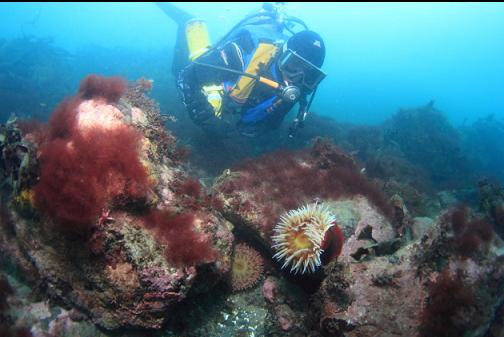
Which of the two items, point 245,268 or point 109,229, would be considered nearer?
point 109,229

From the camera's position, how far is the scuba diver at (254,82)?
310 inches

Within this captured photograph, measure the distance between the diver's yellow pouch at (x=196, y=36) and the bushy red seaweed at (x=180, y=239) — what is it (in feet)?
32.0

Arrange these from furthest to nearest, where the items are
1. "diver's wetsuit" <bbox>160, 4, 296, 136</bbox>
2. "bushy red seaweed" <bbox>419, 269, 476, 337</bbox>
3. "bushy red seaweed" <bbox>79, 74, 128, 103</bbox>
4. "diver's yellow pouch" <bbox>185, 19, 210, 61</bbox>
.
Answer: "diver's yellow pouch" <bbox>185, 19, 210, 61</bbox>, "diver's wetsuit" <bbox>160, 4, 296, 136</bbox>, "bushy red seaweed" <bbox>79, 74, 128, 103</bbox>, "bushy red seaweed" <bbox>419, 269, 476, 337</bbox>

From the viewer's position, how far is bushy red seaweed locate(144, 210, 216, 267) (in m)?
3.36

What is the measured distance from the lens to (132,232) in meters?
3.38

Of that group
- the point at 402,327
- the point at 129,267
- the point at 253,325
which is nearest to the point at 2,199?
the point at 129,267

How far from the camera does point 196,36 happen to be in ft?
40.6

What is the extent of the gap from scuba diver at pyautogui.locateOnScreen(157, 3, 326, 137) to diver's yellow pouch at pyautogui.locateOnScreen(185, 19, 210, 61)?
314cm

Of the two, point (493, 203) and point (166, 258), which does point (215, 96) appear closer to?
point (166, 258)

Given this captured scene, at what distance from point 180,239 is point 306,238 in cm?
150

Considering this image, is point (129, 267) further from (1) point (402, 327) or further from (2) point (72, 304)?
(1) point (402, 327)

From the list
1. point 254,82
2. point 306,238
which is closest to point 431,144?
point 254,82

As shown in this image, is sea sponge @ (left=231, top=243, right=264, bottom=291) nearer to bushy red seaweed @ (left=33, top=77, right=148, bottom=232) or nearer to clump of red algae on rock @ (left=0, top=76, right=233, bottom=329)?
clump of red algae on rock @ (left=0, top=76, right=233, bottom=329)

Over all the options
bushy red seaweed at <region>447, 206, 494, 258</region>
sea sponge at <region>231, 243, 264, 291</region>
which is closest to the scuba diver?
sea sponge at <region>231, 243, 264, 291</region>
